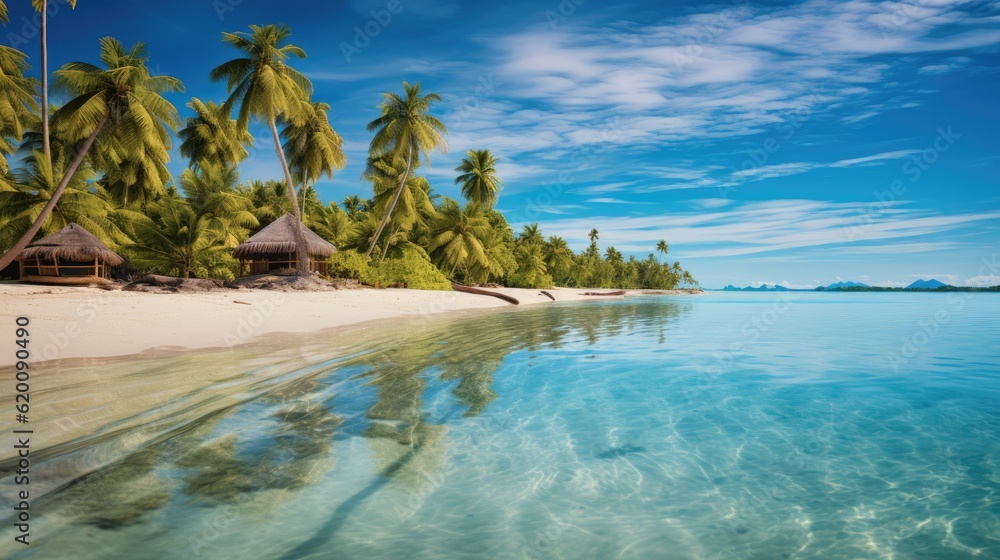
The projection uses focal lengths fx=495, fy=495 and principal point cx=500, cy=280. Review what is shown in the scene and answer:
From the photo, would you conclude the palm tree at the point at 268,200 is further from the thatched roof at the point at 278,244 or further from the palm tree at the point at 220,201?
the thatched roof at the point at 278,244

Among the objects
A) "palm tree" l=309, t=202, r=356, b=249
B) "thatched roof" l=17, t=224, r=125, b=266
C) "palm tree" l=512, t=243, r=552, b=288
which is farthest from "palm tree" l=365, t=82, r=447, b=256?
"palm tree" l=512, t=243, r=552, b=288

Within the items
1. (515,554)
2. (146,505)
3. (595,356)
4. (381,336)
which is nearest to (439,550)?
(515,554)

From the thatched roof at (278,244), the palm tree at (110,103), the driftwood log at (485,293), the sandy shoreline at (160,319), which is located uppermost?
the palm tree at (110,103)

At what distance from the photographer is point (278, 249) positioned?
84.8ft

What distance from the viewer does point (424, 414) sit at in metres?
5.48

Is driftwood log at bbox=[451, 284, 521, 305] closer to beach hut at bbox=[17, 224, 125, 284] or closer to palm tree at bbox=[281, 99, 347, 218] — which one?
palm tree at bbox=[281, 99, 347, 218]

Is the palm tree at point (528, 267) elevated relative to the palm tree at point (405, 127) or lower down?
lower down

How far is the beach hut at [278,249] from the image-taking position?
85.0 ft

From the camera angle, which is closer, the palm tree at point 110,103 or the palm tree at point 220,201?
the palm tree at point 110,103

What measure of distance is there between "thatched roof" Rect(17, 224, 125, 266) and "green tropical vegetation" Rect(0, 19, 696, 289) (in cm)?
97

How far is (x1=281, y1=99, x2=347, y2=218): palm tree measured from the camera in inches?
1148

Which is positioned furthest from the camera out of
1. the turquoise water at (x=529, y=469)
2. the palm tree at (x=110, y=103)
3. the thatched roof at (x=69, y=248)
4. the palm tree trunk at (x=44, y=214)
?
the thatched roof at (x=69, y=248)

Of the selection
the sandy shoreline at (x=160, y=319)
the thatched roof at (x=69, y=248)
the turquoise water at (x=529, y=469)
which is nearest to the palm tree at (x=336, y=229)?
the thatched roof at (x=69, y=248)

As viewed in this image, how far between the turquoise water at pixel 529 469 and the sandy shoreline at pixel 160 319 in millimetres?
1732
